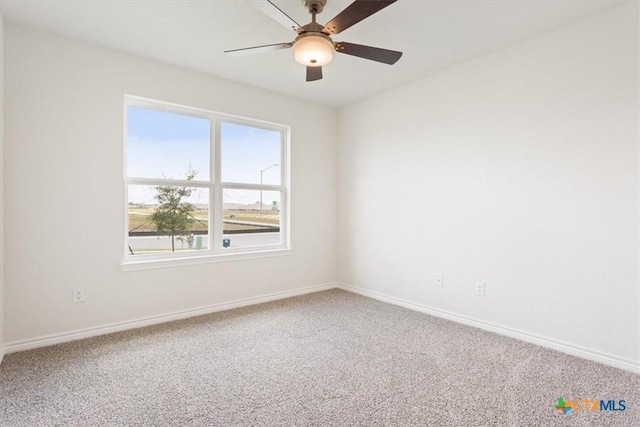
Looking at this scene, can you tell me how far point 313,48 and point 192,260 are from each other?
2302 millimetres

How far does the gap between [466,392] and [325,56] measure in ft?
7.28

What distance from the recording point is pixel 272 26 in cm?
247

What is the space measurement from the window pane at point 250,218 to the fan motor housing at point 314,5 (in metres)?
2.07

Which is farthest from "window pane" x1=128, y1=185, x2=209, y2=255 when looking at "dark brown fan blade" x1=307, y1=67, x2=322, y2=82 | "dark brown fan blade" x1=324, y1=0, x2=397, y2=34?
"dark brown fan blade" x1=324, y1=0, x2=397, y2=34

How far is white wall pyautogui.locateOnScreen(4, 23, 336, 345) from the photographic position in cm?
245

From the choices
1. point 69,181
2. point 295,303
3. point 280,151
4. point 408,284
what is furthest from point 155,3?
point 408,284

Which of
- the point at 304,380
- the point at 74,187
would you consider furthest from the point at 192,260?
the point at 304,380

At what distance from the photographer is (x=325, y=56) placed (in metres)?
2.11

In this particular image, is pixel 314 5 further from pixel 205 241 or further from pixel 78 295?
pixel 78 295

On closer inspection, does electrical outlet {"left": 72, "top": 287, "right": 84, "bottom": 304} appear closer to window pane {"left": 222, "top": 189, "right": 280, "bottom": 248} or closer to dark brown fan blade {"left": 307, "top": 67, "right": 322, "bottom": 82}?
window pane {"left": 222, "top": 189, "right": 280, "bottom": 248}

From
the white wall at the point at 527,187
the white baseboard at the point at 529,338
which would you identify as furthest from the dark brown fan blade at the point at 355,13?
the white baseboard at the point at 529,338

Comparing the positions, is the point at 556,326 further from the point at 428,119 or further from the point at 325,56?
the point at 325,56

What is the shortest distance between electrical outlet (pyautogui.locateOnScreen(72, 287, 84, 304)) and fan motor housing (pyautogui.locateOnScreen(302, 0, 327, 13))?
9.09ft

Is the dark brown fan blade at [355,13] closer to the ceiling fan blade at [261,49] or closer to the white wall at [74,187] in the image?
the ceiling fan blade at [261,49]
